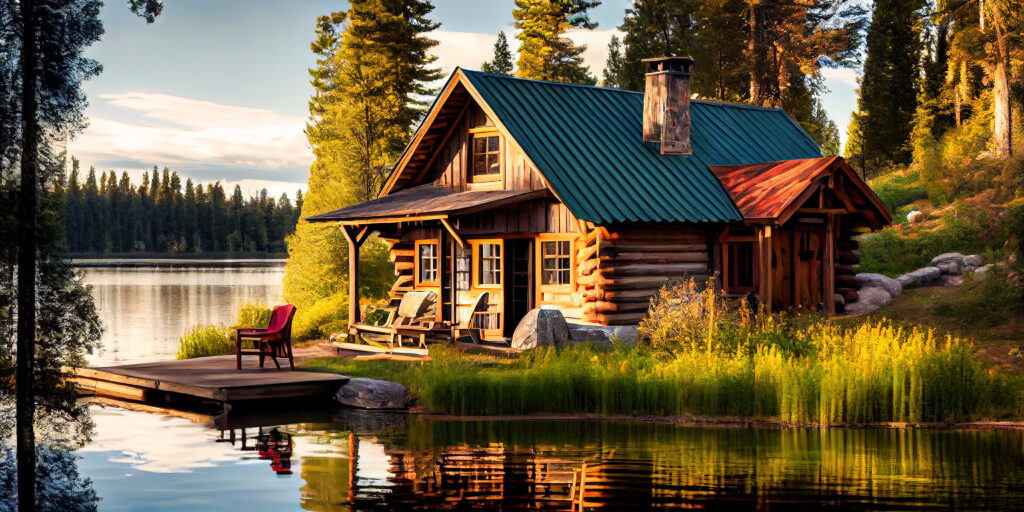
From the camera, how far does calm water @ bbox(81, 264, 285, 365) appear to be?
94.5 feet

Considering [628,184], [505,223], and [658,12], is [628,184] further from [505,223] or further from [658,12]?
[658,12]

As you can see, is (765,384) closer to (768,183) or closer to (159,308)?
(768,183)

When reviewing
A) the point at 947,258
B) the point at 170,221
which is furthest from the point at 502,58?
the point at 170,221

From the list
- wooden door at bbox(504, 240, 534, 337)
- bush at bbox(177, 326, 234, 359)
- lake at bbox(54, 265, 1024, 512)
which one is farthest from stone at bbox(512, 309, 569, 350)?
bush at bbox(177, 326, 234, 359)

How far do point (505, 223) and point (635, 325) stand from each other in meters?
3.61

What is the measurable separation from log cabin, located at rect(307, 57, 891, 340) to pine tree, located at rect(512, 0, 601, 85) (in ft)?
86.3

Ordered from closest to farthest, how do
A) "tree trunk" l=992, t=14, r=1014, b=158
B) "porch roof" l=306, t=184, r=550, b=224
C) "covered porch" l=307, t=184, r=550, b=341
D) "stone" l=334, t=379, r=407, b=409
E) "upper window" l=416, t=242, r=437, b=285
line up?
"stone" l=334, t=379, r=407, b=409 < "porch roof" l=306, t=184, r=550, b=224 < "covered porch" l=307, t=184, r=550, b=341 < "upper window" l=416, t=242, r=437, b=285 < "tree trunk" l=992, t=14, r=1014, b=158

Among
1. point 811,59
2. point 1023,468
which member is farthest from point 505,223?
point 811,59

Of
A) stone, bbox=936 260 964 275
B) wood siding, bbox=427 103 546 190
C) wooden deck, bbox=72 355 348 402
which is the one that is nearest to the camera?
wooden deck, bbox=72 355 348 402

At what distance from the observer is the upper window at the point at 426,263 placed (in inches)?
975

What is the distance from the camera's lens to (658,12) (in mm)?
50250

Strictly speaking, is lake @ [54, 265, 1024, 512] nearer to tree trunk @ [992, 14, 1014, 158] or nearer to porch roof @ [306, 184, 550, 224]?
porch roof @ [306, 184, 550, 224]

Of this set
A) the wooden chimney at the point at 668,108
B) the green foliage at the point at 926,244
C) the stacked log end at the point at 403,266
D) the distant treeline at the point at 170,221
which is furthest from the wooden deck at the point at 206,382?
the distant treeline at the point at 170,221

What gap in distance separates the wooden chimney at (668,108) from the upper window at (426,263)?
5.85 meters
